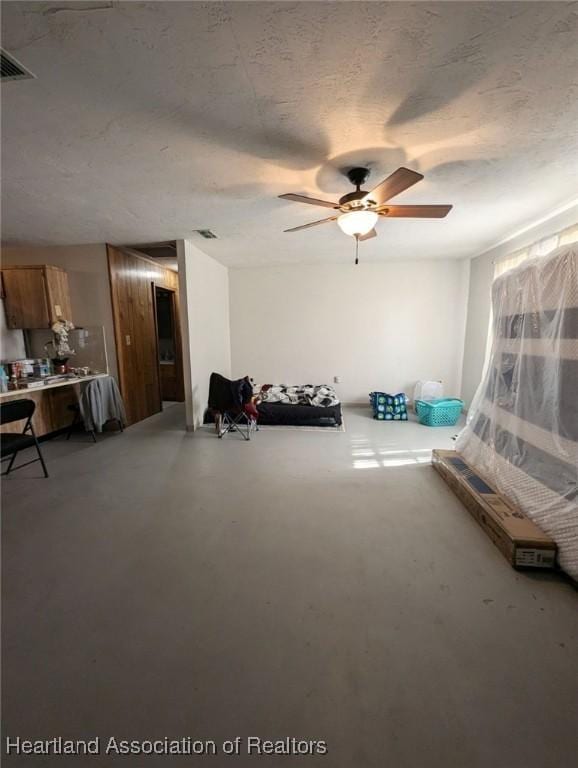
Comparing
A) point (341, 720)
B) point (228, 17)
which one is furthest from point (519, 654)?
point (228, 17)

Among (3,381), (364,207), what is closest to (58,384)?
(3,381)

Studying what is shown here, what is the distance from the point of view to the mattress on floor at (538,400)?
1857 millimetres

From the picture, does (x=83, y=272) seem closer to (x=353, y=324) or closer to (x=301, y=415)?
(x=301, y=415)

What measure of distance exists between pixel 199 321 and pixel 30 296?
6.67ft

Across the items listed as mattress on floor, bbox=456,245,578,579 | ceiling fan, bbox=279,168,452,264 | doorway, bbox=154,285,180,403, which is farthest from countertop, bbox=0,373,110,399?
mattress on floor, bbox=456,245,578,579

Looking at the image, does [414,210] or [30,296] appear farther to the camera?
[30,296]

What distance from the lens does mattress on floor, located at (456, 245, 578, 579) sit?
1857 millimetres

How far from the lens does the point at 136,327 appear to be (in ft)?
15.4

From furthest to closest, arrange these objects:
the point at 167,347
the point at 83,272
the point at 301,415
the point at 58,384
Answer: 1. the point at 167,347
2. the point at 301,415
3. the point at 83,272
4. the point at 58,384

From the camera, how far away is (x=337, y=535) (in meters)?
2.08

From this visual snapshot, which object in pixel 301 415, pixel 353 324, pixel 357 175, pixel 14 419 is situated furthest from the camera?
pixel 353 324

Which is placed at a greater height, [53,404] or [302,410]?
[53,404]

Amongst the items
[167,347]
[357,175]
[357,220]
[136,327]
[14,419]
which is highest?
[357,175]

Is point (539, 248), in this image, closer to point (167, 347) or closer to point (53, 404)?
point (53, 404)
